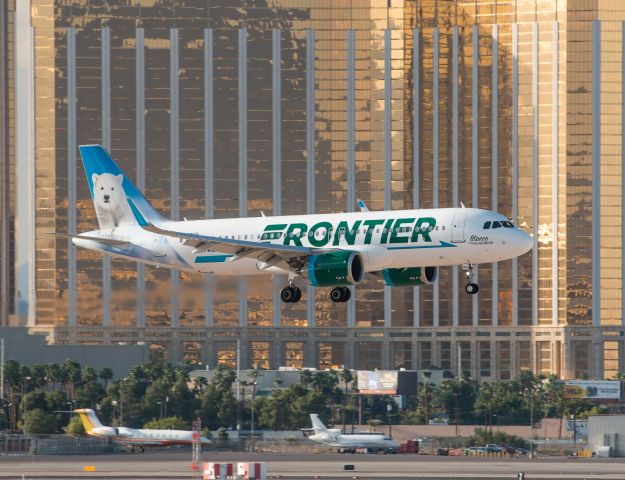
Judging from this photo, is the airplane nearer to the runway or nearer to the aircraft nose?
the aircraft nose

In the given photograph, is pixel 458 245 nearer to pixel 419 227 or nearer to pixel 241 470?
pixel 419 227

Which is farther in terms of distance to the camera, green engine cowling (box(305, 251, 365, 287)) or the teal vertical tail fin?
the teal vertical tail fin

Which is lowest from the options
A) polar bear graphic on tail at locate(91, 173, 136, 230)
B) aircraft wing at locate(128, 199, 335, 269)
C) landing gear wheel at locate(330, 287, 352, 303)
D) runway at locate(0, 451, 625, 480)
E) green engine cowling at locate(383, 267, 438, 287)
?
runway at locate(0, 451, 625, 480)

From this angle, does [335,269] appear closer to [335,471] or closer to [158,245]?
[158,245]

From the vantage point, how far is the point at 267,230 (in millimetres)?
143625

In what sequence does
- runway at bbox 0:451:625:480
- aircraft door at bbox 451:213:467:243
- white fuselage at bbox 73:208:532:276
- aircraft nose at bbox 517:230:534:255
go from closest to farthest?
aircraft door at bbox 451:213:467:243 < white fuselage at bbox 73:208:532:276 < aircraft nose at bbox 517:230:534:255 < runway at bbox 0:451:625:480

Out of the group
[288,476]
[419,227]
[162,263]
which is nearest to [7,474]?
[288,476]

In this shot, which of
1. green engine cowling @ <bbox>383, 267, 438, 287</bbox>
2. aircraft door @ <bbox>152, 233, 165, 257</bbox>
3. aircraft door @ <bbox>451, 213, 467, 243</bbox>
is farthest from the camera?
aircraft door @ <bbox>152, 233, 165, 257</bbox>

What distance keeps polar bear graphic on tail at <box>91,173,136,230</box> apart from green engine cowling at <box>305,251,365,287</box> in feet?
80.8

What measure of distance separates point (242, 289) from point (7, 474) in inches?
1279

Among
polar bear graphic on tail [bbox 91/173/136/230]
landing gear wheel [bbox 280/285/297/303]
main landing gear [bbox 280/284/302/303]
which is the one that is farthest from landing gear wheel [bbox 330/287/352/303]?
polar bear graphic on tail [bbox 91/173/136/230]

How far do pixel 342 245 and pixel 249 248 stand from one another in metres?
7.48

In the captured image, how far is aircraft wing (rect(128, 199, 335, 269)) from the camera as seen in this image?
13738 centimetres

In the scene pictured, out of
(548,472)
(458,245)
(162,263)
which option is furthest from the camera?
(548,472)
